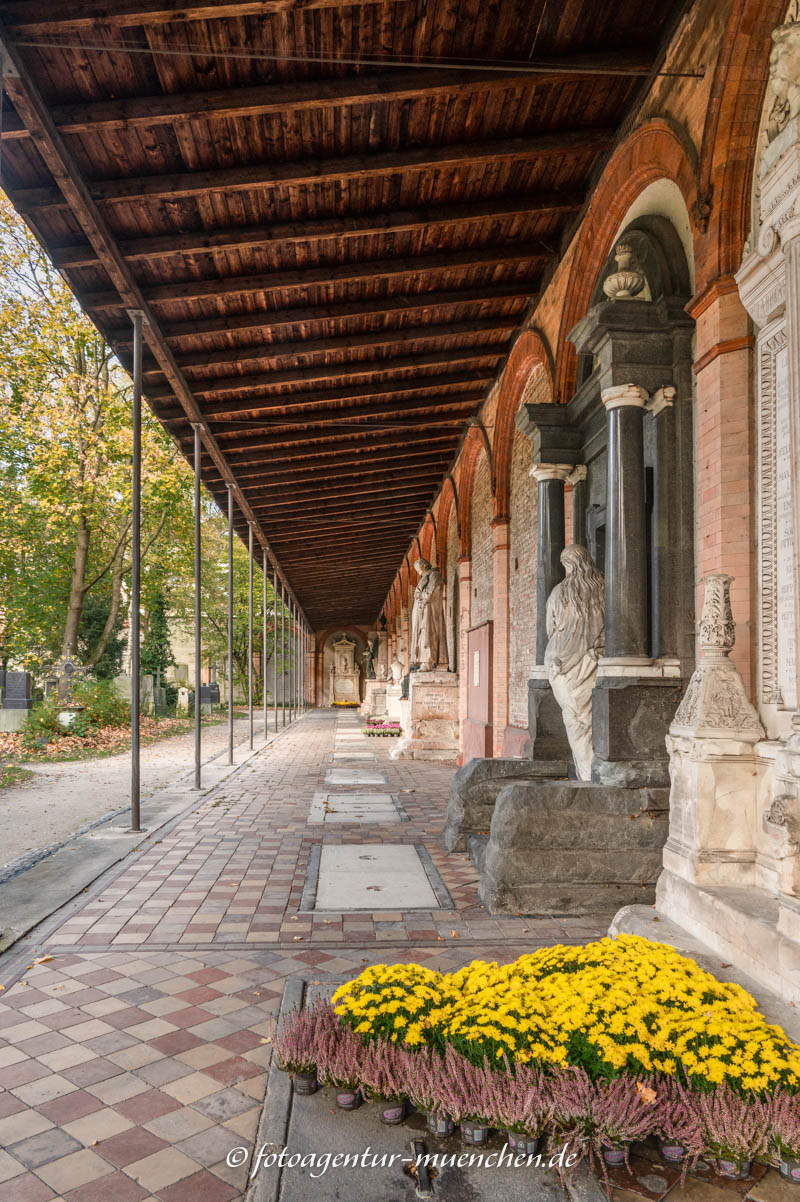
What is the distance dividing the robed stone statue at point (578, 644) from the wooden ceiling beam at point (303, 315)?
351 centimetres

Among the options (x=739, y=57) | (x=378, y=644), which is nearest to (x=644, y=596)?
(x=739, y=57)

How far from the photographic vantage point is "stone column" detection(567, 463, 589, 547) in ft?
23.7

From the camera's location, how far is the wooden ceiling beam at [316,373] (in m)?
8.89

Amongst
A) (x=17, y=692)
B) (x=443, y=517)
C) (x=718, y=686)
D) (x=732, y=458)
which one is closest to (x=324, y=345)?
(x=732, y=458)

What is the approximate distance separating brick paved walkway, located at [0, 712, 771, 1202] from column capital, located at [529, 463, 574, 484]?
343 cm

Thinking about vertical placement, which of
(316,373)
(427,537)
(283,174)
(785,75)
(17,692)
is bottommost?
(17,692)

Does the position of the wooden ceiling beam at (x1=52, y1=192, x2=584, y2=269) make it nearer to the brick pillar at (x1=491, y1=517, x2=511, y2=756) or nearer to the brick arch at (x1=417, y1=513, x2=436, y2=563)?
the brick pillar at (x1=491, y1=517, x2=511, y2=756)

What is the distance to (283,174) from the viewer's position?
18.4ft

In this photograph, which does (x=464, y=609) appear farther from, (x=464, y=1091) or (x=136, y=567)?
(x=464, y=1091)

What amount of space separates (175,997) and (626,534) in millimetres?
3596

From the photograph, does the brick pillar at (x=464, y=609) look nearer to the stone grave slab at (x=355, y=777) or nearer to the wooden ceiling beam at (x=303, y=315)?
the stone grave slab at (x=355, y=777)

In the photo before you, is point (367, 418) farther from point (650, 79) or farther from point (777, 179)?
point (777, 179)

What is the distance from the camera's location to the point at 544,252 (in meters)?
7.39

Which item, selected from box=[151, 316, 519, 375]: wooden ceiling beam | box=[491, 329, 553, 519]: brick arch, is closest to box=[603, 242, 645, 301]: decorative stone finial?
box=[491, 329, 553, 519]: brick arch
